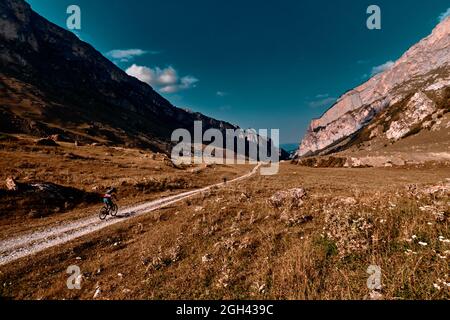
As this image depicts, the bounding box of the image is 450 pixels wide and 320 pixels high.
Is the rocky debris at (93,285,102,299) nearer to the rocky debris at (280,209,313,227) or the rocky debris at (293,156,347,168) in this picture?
the rocky debris at (280,209,313,227)

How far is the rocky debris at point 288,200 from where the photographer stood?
15.1 m

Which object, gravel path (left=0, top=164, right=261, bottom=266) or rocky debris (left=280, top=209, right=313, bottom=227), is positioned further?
gravel path (left=0, top=164, right=261, bottom=266)

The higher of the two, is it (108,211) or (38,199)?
(38,199)

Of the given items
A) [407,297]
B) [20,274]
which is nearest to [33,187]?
[20,274]

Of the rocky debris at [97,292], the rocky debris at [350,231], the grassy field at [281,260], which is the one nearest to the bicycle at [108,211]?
the grassy field at [281,260]

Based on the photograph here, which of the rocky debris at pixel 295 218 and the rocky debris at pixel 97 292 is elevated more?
the rocky debris at pixel 295 218

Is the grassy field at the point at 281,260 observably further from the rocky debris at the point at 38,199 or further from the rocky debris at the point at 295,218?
the rocky debris at the point at 38,199

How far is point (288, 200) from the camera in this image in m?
16.3

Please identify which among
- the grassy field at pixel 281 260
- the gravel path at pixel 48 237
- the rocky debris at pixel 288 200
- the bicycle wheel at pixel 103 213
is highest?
the rocky debris at pixel 288 200

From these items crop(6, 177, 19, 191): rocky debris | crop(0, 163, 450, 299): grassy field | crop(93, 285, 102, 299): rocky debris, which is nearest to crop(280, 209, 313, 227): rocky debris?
crop(0, 163, 450, 299): grassy field

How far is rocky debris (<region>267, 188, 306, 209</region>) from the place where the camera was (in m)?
15.1

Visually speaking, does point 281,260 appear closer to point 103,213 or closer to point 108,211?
point 103,213

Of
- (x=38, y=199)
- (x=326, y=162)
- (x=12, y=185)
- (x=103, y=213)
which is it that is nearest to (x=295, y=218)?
(x=103, y=213)

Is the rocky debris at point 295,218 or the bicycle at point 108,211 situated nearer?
the rocky debris at point 295,218
